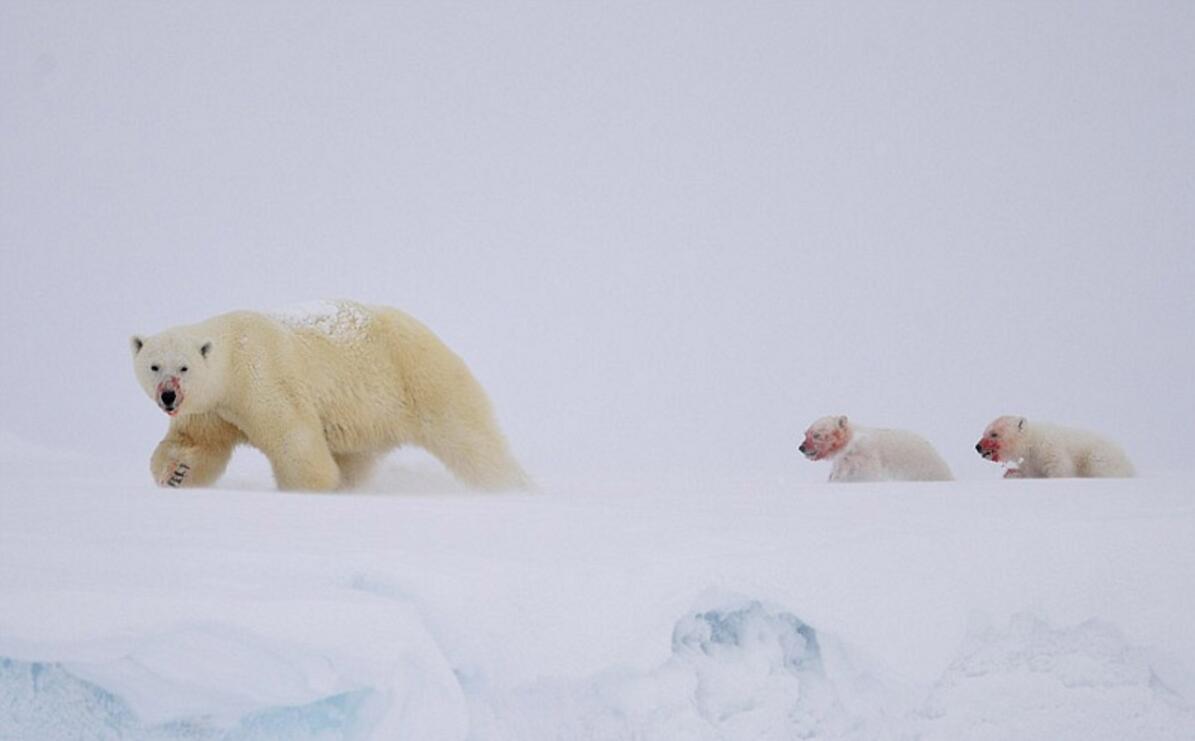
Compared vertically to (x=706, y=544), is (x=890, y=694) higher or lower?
lower

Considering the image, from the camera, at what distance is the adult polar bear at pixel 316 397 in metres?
5.01

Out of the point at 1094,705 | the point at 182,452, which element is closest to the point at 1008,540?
the point at 1094,705

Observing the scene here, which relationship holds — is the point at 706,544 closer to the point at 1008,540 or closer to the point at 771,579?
the point at 771,579

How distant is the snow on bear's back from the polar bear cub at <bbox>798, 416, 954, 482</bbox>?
2.86 meters

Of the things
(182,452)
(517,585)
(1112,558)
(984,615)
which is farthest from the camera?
(182,452)

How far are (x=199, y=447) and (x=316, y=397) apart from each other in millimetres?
564

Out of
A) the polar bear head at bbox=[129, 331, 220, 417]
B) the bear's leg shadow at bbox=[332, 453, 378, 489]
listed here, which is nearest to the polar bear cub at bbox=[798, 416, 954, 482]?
the bear's leg shadow at bbox=[332, 453, 378, 489]

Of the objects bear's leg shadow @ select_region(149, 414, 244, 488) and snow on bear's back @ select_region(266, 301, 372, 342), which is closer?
bear's leg shadow @ select_region(149, 414, 244, 488)

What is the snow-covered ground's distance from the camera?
2.69m

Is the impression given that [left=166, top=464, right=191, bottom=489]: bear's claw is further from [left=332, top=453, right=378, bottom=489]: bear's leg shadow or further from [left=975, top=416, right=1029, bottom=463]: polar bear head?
[left=975, top=416, right=1029, bottom=463]: polar bear head

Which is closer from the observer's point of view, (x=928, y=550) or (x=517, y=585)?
(x=517, y=585)

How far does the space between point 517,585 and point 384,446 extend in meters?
2.82

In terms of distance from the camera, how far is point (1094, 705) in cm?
320

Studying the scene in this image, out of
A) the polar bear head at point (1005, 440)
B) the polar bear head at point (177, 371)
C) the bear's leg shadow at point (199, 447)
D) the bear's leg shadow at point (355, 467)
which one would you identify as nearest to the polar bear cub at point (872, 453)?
the polar bear head at point (1005, 440)
